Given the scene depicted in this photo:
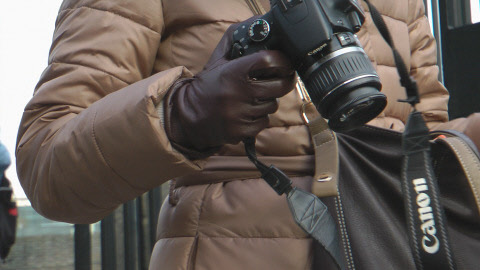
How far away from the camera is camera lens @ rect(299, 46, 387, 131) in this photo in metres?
0.86

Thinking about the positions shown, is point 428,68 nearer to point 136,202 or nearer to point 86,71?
point 86,71

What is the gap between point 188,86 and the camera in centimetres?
93

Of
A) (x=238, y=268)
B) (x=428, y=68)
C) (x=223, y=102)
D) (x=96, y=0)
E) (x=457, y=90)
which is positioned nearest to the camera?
(x=223, y=102)

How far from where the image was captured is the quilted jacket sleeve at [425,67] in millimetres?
1376

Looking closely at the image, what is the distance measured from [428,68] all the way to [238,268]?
2.38 feet

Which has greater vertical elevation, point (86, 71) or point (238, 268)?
point (86, 71)

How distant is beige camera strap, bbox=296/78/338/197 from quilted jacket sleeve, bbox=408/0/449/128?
0.45 metres

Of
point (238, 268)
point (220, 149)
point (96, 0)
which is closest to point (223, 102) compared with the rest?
point (220, 149)

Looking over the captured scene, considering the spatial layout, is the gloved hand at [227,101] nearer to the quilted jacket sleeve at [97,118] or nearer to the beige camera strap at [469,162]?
the quilted jacket sleeve at [97,118]

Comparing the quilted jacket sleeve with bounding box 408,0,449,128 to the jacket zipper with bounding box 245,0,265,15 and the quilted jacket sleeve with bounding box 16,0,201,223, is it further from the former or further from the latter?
the quilted jacket sleeve with bounding box 16,0,201,223

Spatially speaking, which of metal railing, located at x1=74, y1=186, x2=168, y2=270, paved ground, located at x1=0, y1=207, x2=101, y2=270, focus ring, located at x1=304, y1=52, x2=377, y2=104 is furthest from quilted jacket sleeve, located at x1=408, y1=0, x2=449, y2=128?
paved ground, located at x1=0, y1=207, x2=101, y2=270

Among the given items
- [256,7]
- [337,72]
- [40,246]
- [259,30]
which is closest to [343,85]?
[337,72]

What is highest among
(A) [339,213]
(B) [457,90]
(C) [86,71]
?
(C) [86,71]

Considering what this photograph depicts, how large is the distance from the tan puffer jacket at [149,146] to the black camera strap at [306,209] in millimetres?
64
